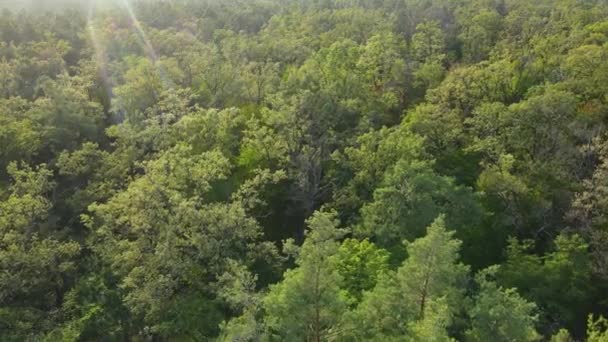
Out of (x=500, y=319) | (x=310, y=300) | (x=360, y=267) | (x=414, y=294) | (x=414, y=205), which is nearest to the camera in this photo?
(x=310, y=300)

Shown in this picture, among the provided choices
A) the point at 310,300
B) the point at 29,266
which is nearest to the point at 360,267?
the point at 310,300

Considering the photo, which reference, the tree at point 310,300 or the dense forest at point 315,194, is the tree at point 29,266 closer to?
the dense forest at point 315,194

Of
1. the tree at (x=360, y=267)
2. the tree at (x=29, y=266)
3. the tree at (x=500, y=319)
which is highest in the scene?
the tree at (x=500, y=319)

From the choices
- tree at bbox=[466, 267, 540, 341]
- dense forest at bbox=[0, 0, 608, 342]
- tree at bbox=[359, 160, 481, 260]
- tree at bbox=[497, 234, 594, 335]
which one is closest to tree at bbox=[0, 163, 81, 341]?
dense forest at bbox=[0, 0, 608, 342]

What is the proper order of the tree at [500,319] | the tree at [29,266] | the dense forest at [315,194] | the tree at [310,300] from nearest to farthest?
the tree at [310,300] < the tree at [500,319] < the dense forest at [315,194] < the tree at [29,266]

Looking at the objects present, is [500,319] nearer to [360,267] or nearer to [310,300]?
[360,267]

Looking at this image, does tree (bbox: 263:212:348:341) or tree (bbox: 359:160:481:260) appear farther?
tree (bbox: 359:160:481:260)

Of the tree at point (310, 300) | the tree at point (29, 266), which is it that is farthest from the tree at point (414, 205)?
the tree at point (29, 266)

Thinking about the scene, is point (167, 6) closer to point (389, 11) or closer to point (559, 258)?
point (389, 11)

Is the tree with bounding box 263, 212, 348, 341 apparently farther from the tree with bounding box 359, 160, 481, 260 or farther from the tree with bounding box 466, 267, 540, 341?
the tree with bounding box 359, 160, 481, 260

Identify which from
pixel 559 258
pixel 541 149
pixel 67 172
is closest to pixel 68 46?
pixel 67 172
